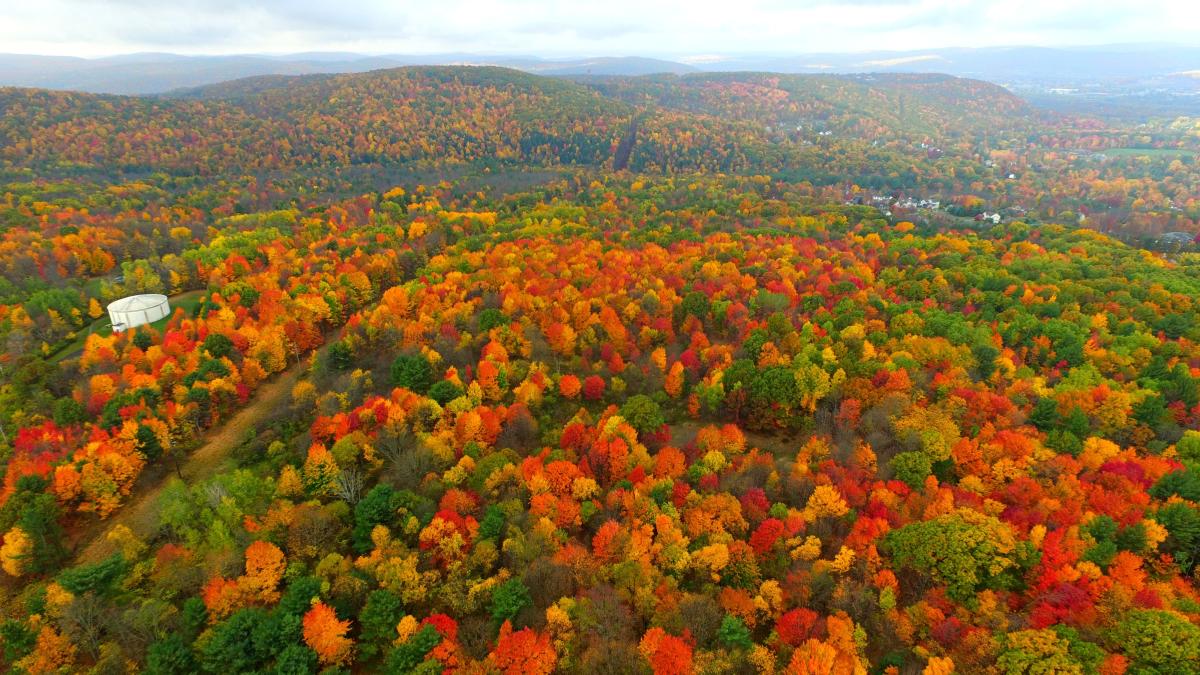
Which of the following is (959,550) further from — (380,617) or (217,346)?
(217,346)

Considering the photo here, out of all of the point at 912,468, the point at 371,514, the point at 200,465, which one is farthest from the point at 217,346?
the point at 912,468

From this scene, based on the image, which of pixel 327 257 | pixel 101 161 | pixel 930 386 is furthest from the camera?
pixel 101 161

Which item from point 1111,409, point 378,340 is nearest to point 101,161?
point 378,340

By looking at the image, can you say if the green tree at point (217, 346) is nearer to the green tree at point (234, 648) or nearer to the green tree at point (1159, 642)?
the green tree at point (234, 648)

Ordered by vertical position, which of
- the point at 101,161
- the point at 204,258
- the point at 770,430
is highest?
the point at 101,161

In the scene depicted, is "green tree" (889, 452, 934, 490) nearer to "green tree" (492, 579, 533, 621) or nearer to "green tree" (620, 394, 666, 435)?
"green tree" (620, 394, 666, 435)

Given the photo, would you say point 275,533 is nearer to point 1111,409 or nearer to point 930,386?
point 930,386

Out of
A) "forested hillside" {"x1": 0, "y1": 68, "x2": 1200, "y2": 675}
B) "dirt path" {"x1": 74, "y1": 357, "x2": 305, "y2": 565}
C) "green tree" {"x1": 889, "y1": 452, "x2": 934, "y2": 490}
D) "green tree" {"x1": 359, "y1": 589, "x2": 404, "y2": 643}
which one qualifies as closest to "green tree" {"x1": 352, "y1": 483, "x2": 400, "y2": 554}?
"forested hillside" {"x1": 0, "y1": 68, "x2": 1200, "y2": 675}
